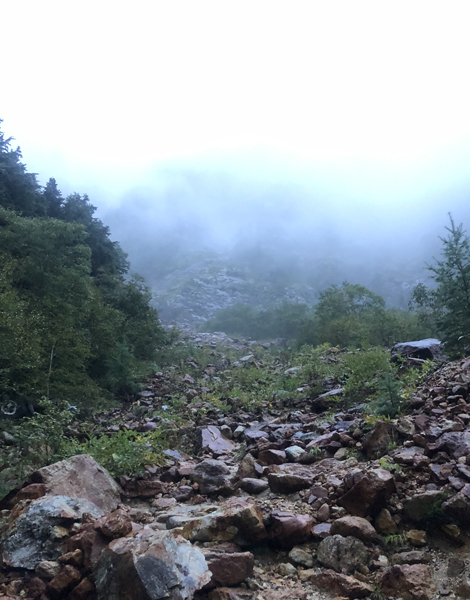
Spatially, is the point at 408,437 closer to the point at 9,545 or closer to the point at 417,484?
the point at 417,484

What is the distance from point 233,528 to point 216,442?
141 inches

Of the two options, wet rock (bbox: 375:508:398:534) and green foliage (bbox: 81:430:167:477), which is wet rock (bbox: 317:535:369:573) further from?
green foliage (bbox: 81:430:167:477)

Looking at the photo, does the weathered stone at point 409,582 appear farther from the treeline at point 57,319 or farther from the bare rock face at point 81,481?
the treeline at point 57,319

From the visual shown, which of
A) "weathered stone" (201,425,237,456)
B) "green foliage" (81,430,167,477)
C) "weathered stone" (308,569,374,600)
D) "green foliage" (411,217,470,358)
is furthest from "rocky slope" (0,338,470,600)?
"green foliage" (411,217,470,358)

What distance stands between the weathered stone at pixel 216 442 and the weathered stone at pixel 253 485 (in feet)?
6.16

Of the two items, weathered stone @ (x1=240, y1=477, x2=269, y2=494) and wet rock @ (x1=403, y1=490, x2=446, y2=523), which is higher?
wet rock @ (x1=403, y1=490, x2=446, y2=523)

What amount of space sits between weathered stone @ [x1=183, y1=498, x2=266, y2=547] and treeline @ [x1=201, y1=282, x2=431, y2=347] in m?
12.4

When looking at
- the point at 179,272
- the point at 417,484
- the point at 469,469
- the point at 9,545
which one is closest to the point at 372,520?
the point at 417,484

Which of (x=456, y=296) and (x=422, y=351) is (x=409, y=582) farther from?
(x=422, y=351)

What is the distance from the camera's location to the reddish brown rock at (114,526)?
2.96m

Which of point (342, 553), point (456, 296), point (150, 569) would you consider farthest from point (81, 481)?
point (456, 296)

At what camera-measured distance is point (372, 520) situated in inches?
128

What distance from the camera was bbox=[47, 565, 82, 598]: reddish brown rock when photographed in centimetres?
266

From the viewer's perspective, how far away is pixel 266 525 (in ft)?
10.9
